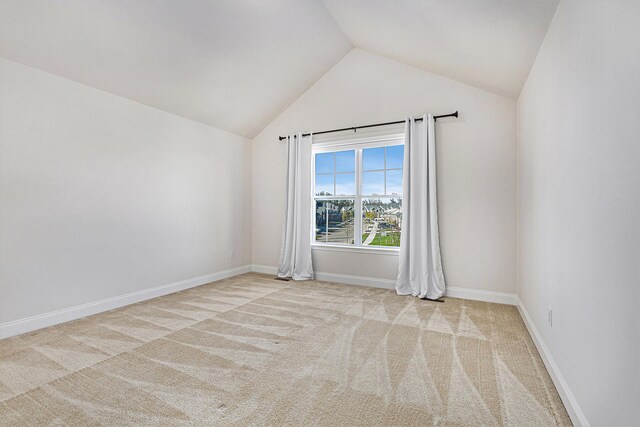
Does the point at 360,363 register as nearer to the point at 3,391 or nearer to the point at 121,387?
the point at 121,387

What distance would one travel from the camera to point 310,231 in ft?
15.7

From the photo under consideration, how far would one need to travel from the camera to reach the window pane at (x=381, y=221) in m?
4.34

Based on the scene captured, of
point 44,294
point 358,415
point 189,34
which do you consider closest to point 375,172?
point 189,34

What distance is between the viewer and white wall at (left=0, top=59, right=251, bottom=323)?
8.80 feet

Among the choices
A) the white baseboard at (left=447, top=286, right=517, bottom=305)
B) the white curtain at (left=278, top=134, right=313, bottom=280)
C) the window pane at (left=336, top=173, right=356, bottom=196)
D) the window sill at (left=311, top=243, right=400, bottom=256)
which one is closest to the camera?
the white baseboard at (left=447, top=286, right=517, bottom=305)

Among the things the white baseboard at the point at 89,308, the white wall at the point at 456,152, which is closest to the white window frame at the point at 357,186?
the white wall at the point at 456,152

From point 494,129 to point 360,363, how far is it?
121 inches

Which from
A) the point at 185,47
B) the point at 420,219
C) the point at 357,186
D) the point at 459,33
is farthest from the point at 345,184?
the point at 185,47

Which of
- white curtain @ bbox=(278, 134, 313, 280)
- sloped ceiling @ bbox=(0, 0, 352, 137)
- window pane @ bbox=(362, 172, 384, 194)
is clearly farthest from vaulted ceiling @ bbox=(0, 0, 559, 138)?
window pane @ bbox=(362, 172, 384, 194)

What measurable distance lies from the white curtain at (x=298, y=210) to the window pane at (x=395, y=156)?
1.21 m

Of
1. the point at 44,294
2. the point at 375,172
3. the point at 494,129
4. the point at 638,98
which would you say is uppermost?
the point at 494,129

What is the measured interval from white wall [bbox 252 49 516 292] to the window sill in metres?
0.06

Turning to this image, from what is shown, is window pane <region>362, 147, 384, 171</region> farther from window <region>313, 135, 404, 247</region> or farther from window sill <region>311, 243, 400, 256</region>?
window sill <region>311, 243, 400, 256</region>

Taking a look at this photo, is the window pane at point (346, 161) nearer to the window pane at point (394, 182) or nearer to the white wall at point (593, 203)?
the window pane at point (394, 182)
